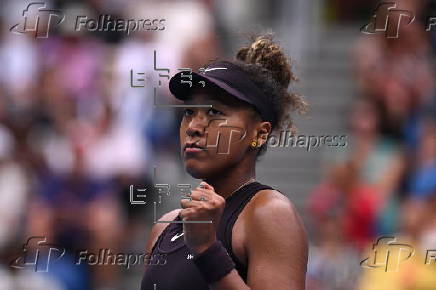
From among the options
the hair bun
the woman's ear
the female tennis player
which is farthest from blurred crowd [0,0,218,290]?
the woman's ear

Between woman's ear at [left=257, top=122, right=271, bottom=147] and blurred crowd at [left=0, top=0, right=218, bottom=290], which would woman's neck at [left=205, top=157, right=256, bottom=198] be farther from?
blurred crowd at [left=0, top=0, right=218, bottom=290]

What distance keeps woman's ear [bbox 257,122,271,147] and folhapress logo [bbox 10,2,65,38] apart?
5.46 meters

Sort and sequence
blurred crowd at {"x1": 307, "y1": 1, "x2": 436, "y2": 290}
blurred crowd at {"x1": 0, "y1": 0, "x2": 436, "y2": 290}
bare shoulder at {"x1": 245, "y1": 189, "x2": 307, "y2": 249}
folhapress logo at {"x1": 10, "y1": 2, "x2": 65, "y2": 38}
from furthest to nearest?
1. folhapress logo at {"x1": 10, "y1": 2, "x2": 65, "y2": 38}
2. blurred crowd at {"x1": 0, "y1": 0, "x2": 436, "y2": 290}
3. blurred crowd at {"x1": 307, "y1": 1, "x2": 436, "y2": 290}
4. bare shoulder at {"x1": 245, "y1": 189, "x2": 307, "y2": 249}

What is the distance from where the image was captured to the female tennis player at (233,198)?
345 cm

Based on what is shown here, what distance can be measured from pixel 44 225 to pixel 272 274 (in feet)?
14.3

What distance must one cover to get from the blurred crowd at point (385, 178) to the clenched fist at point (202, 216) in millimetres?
3321

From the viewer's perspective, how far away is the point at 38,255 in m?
7.30

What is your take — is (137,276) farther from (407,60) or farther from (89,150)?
(407,60)

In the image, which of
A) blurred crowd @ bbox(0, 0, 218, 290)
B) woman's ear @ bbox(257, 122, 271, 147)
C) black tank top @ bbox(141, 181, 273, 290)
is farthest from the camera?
blurred crowd @ bbox(0, 0, 218, 290)

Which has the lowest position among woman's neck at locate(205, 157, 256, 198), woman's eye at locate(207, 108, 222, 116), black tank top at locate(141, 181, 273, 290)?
black tank top at locate(141, 181, 273, 290)

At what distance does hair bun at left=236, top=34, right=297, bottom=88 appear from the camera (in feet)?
13.5

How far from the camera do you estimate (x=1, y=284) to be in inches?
292

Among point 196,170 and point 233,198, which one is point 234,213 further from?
point 196,170

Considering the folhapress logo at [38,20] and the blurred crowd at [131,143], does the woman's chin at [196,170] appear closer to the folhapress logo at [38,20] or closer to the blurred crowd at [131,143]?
the blurred crowd at [131,143]
